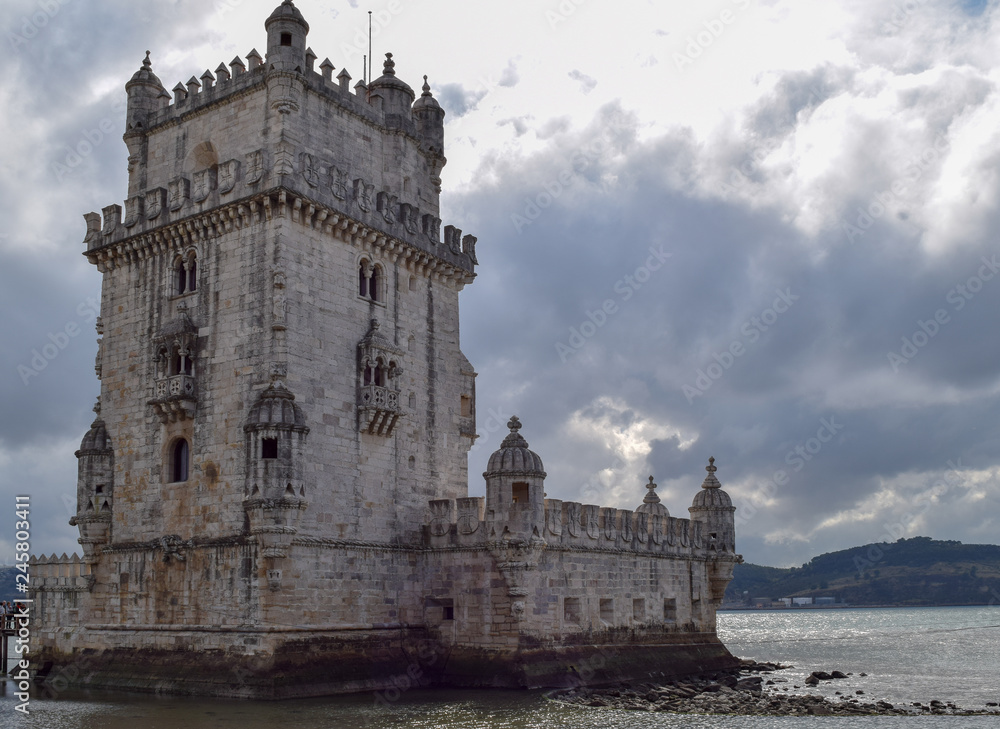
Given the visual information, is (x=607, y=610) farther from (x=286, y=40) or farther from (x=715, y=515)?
(x=286, y=40)

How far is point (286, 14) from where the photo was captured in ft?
118

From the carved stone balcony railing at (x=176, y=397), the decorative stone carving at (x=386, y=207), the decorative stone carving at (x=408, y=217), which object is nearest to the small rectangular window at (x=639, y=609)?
the decorative stone carving at (x=408, y=217)

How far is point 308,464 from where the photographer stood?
33.2 meters

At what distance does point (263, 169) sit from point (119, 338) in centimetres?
858

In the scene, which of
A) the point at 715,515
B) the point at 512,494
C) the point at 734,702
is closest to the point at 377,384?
the point at 512,494

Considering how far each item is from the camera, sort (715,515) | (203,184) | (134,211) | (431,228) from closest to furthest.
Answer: (203,184) < (134,211) < (431,228) < (715,515)

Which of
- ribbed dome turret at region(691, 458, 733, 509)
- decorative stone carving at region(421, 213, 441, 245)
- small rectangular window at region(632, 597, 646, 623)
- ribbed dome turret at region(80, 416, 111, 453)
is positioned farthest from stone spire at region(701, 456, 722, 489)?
ribbed dome turret at region(80, 416, 111, 453)

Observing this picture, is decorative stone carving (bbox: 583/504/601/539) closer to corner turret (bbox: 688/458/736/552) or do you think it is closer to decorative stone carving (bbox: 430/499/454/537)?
decorative stone carving (bbox: 430/499/454/537)

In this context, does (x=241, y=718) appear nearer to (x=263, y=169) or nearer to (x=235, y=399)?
(x=235, y=399)

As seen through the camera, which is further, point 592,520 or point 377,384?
point 592,520

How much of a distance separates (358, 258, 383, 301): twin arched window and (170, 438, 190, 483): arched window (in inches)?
306

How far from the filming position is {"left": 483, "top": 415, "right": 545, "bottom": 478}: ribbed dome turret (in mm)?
35031

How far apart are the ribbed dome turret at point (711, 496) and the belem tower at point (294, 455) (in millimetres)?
9424

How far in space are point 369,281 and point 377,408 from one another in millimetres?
4859
